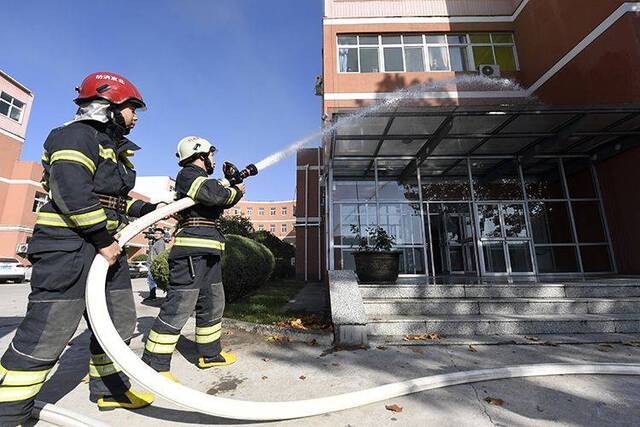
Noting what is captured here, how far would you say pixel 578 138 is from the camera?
8445 millimetres

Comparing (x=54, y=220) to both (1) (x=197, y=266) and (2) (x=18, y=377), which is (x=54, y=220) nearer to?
(2) (x=18, y=377)

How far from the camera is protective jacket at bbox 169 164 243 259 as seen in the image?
3123 millimetres

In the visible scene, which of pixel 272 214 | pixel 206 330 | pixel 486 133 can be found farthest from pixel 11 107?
pixel 272 214

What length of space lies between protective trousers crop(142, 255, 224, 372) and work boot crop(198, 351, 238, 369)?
48mm

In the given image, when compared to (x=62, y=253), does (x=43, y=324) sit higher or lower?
lower

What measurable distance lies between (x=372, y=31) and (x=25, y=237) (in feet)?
110

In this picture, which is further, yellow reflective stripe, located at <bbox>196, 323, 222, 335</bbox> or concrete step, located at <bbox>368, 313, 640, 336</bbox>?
concrete step, located at <bbox>368, 313, 640, 336</bbox>

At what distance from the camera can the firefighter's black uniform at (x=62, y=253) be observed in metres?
1.96

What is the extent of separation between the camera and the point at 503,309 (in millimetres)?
4930

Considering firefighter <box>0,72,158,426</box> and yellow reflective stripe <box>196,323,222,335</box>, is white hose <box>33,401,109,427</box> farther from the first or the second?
yellow reflective stripe <box>196,323,222,335</box>

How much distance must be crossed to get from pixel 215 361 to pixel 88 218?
216 cm

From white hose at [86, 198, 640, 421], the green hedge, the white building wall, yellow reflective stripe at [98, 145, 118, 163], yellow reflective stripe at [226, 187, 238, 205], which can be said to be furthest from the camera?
the white building wall

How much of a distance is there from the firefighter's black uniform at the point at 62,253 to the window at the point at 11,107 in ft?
123

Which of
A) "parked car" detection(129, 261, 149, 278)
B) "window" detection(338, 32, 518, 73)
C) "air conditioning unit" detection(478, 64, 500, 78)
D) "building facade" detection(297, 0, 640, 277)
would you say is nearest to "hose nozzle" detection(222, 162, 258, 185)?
"building facade" detection(297, 0, 640, 277)
